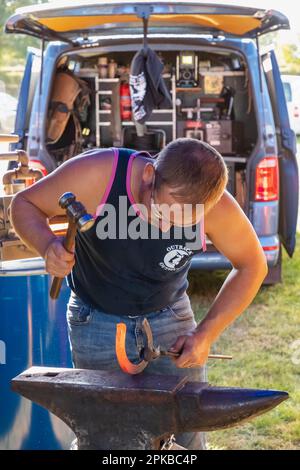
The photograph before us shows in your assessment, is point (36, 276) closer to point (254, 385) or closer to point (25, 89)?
point (254, 385)

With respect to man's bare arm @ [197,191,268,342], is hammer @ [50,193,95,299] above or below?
above

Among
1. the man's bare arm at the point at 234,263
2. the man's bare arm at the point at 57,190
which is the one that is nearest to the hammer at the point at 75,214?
the man's bare arm at the point at 57,190

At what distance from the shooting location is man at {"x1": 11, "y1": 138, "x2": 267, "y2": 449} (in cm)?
196

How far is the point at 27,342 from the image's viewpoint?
9.46ft

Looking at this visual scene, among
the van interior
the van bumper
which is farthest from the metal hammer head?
the van interior

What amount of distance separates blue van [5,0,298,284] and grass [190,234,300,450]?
14.6 inches

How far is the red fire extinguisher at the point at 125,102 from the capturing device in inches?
279

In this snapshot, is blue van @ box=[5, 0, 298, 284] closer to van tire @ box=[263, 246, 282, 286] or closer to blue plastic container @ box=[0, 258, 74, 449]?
van tire @ box=[263, 246, 282, 286]

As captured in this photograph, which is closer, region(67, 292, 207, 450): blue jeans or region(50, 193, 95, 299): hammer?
region(50, 193, 95, 299): hammer

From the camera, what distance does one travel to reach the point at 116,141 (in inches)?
→ 280

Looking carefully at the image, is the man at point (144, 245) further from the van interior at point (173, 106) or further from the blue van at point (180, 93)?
the van interior at point (173, 106)

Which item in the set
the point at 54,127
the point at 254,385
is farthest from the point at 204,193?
the point at 54,127

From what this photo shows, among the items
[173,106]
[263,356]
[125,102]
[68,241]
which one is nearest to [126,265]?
[68,241]
